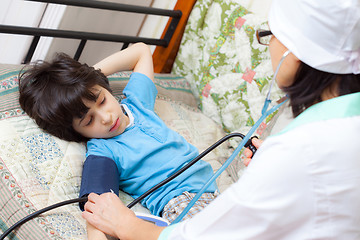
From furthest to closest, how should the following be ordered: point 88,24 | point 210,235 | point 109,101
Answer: point 88,24
point 109,101
point 210,235

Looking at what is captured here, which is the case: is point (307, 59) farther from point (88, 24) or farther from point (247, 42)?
point (88, 24)

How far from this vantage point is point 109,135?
1437 mm

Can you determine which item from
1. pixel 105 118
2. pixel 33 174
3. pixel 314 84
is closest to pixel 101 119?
pixel 105 118

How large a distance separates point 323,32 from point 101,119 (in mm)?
775

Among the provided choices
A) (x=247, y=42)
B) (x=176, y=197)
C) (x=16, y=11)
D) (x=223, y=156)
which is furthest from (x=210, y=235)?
(x=16, y=11)

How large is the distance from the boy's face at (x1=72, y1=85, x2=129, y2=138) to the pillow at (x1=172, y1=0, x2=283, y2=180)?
0.54m

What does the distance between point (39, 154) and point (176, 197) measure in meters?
0.43

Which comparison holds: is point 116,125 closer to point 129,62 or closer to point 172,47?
point 129,62

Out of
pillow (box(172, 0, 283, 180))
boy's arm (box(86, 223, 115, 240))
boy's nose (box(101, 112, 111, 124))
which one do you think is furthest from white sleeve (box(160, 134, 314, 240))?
pillow (box(172, 0, 283, 180))

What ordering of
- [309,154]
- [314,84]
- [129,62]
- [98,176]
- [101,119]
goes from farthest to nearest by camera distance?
[129,62] → [101,119] → [98,176] → [314,84] → [309,154]

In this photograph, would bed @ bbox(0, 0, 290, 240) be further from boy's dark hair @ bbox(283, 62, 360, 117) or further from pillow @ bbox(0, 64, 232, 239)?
boy's dark hair @ bbox(283, 62, 360, 117)

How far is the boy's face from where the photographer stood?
1.38m

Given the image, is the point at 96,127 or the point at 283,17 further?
the point at 96,127

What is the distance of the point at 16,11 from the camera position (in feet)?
6.52
